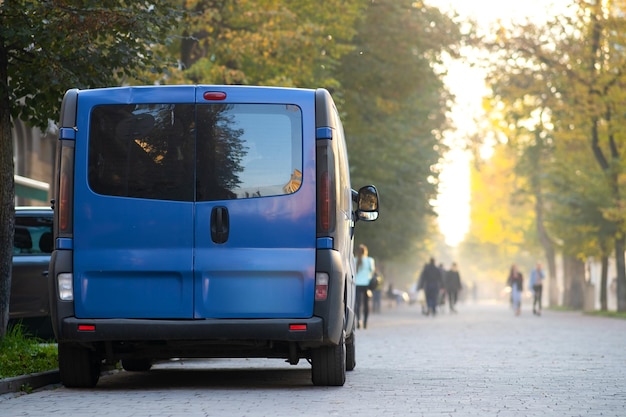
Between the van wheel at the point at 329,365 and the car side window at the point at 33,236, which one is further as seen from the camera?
the car side window at the point at 33,236

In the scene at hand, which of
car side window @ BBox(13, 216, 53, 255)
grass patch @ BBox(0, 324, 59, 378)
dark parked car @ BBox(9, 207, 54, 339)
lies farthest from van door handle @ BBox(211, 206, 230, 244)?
car side window @ BBox(13, 216, 53, 255)

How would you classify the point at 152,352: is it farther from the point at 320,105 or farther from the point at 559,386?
the point at 559,386

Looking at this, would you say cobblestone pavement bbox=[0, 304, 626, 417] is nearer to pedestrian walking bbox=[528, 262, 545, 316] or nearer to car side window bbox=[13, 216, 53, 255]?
car side window bbox=[13, 216, 53, 255]

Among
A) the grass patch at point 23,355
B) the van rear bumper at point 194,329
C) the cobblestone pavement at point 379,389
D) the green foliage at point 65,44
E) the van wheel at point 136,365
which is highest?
the green foliage at point 65,44

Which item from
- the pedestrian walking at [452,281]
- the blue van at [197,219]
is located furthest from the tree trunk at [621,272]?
the blue van at [197,219]

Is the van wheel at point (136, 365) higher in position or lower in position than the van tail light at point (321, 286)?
lower

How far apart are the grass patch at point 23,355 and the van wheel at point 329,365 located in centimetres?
265

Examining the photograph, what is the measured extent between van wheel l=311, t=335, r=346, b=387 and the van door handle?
1.40 metres

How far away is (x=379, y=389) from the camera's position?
1174 cm

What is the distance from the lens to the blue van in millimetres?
11000

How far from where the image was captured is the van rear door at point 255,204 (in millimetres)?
11000

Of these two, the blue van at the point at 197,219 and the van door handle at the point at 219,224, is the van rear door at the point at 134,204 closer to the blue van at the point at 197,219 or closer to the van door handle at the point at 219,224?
the blue van at the point at 197,219

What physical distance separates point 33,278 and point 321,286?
627 cm

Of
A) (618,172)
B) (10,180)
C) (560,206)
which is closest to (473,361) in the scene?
(10,180)
